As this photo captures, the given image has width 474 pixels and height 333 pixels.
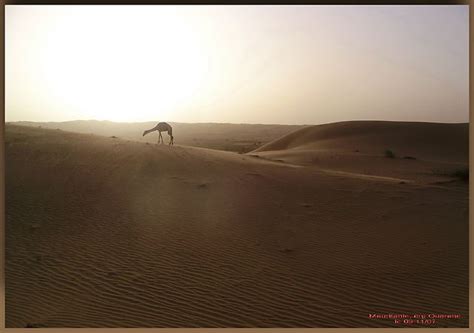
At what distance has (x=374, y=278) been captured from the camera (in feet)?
23.1

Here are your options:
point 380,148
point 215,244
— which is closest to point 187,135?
point 380,148

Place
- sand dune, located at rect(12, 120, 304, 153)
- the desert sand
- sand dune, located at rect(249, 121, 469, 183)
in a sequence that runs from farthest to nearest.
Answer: sand dune, located at rect(12, 120, 304, 153) < sand dune, located at rect(249, 121, 469, 183) < the desert sand

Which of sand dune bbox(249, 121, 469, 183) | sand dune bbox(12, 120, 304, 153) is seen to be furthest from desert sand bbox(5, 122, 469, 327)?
sand dune bbox(12, 120, 304, 153)

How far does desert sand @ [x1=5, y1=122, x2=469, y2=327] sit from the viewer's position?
6367 millimetres

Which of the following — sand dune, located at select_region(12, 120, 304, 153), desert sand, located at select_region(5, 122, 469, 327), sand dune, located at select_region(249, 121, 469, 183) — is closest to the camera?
desert sand, located at select_region(5, 122, 469, 327)

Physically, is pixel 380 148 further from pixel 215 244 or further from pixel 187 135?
pixel 187 135

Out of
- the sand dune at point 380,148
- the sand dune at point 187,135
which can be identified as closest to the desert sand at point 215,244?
the sand dune at point 380,148

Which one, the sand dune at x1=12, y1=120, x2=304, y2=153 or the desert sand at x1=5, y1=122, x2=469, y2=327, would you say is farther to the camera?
the sand dune at x1=12, y1=120, x2=304, y2=153

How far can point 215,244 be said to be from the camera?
26.8 ft

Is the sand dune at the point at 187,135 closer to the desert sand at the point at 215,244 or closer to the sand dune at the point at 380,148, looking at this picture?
the sand dune at the point at 380,148

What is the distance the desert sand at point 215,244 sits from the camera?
20.9 ft

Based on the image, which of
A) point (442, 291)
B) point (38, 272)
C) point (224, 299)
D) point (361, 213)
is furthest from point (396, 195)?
point (38, 272)

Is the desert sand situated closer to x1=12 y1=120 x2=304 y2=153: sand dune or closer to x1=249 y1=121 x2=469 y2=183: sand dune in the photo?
x1=249 y1=121 x2=469 y2=183: sand dune

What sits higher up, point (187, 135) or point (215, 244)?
point (187, 135)
